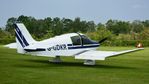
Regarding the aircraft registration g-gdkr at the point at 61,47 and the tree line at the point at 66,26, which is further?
the tree line at the point at 66,26

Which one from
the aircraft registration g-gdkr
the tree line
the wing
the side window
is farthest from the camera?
the tree line

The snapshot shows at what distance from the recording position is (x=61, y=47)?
21672 mm

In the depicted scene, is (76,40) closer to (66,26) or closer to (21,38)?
(21,38)

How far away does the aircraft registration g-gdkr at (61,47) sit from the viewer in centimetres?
2069

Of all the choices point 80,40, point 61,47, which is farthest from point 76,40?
point 61,47

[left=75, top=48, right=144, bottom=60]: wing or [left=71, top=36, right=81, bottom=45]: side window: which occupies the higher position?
[left=71, top=36, right=81, bottom=45]: side window

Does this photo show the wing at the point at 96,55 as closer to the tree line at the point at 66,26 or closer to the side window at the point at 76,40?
the side window at the point at 76,40

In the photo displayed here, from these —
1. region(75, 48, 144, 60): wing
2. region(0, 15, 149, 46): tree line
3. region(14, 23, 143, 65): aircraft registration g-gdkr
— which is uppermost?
region(14, 23, 143, 65): aircraft registration g-gdkr

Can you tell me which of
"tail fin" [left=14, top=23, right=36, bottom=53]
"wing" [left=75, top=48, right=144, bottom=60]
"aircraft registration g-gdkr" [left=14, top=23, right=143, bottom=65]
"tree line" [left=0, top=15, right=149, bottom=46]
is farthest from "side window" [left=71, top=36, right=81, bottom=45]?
"tree line" [left=0, top=15, right=149, bottom=46]

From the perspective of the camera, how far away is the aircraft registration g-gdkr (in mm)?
20688

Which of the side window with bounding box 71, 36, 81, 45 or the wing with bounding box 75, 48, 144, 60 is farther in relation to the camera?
the side window with bounding box 71, 36, 81, 45

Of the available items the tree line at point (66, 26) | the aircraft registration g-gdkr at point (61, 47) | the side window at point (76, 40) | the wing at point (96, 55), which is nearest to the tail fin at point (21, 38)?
the aircraft registration g-gdkr at point (61, 47)

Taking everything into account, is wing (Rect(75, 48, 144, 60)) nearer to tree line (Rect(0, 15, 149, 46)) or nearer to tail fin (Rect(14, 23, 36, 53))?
tail fin (Rect(14, 23, 36, 53))

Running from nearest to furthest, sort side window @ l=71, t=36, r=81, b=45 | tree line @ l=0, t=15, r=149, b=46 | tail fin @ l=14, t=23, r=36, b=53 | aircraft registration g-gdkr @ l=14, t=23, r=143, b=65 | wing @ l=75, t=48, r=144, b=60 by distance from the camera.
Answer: wing @ l=75, t=48, r=144, b=60 → aircraft registration g-gdkr @ l=14, t=23, r=143, b=65 → tail fin @ l=14, t=23, r=36, b=53 → side window @ l=71, t=36, r=81, b=45 → tree line @ l=0, t=15, r=149, b=46
